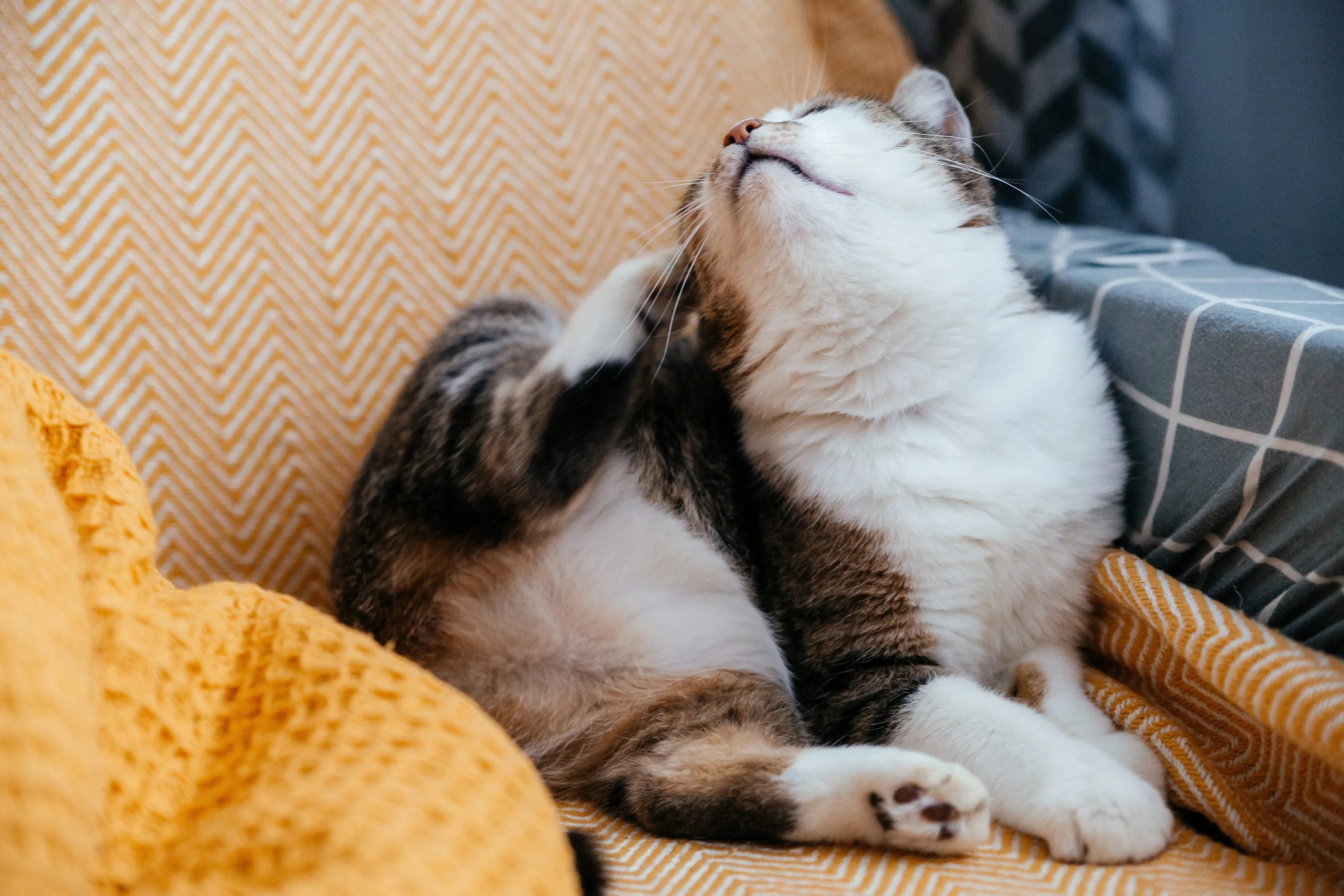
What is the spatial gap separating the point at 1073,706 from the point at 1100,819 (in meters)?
0.22

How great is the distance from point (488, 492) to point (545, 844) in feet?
1.60

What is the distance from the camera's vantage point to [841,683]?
104 cm

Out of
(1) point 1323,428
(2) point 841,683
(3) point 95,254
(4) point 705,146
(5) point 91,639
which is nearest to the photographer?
(5) point 91,639

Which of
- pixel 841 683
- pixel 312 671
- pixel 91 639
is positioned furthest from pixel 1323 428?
pixel 91 639

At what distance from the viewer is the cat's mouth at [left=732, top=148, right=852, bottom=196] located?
3.39ft

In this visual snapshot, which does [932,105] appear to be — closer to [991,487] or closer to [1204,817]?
[991,487]

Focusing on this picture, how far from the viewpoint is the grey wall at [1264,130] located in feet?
4.92

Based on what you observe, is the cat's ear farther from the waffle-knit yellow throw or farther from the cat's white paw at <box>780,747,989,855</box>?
the waffle-knit yellow throw

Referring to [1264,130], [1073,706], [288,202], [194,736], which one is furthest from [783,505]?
[1264,130]

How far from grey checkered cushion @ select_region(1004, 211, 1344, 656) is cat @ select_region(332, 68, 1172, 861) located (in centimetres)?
5

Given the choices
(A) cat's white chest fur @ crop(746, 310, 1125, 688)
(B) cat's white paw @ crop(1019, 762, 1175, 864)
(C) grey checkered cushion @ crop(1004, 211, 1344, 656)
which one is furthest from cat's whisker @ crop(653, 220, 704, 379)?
(B) cat's white paw @ crop(1019, 762, 1175, 864)

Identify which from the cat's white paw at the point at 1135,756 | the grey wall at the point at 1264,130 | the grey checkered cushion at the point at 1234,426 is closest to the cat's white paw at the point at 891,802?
the cat's white paw at the point at 1135,756

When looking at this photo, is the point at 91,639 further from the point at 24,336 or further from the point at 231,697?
the point at 24,336

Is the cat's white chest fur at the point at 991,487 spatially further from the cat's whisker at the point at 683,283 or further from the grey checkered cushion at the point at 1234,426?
the cat's whisker at the point at 683,283
